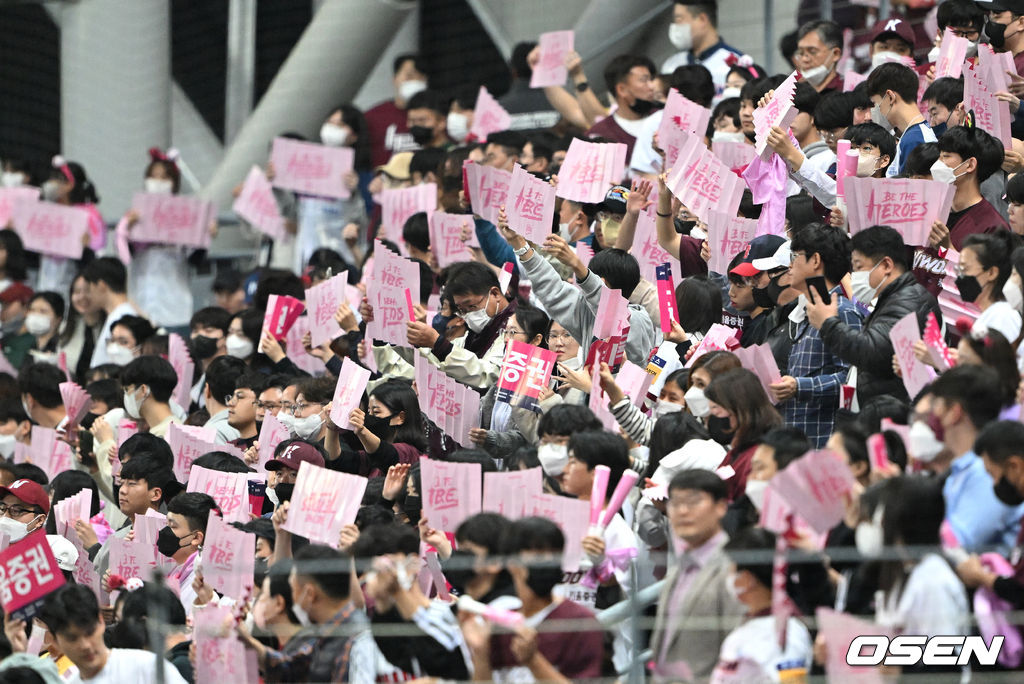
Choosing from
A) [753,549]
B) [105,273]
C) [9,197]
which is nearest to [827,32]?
[105,273]

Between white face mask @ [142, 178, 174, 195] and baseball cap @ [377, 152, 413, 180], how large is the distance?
70.4 inches

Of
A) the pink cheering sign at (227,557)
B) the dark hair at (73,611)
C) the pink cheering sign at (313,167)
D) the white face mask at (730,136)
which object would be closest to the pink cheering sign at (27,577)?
the dark hair at (73,611)

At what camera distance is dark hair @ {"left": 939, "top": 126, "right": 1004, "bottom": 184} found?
25.3ft

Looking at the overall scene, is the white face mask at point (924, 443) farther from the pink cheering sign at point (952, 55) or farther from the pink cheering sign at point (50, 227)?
the pink cheering sign at point (50, 227)

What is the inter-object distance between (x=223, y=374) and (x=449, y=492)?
10.2 feet

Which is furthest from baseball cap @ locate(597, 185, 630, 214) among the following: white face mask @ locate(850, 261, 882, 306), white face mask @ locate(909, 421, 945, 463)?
white face mask @ locate(909, 421, 945, 463)

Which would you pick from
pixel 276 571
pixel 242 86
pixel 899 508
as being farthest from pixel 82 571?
pixel 242 86

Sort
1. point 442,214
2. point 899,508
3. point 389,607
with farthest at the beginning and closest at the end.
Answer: point 442,214
point 389,607
point 899,508

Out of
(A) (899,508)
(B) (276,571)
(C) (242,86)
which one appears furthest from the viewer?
(C) (242,86)

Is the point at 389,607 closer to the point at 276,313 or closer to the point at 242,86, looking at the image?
the point at 276,313

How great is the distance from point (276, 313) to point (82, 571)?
2383 millimetres

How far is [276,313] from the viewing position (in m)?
9.96

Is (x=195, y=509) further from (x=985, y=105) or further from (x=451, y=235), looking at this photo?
(x=985, y=105)

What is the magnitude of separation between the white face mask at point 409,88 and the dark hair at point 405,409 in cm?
573
